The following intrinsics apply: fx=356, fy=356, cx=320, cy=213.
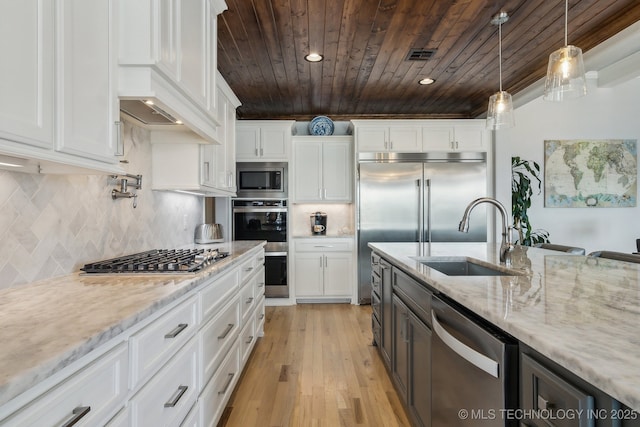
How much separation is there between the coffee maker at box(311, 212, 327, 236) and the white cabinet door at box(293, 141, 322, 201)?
27cm

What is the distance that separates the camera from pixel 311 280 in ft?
15.3

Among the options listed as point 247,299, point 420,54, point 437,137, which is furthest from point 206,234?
point 437,137

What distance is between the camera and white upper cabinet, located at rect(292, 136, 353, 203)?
186 inches

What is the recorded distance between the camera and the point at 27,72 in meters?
1.00

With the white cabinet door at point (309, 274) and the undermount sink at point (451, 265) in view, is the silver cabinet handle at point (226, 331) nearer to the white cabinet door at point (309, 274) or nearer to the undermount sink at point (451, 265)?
the undermount sink at point (451, 265)

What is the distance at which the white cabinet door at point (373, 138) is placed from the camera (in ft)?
15.1

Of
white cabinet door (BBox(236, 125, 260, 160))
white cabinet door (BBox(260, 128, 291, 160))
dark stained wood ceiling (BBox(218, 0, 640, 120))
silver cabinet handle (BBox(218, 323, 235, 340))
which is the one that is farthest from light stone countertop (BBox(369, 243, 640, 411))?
white cabinet door (BBox(236, 125, 260, 160))

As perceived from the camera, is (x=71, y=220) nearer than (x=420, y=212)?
Yes

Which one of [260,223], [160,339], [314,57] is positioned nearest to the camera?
[160,339]

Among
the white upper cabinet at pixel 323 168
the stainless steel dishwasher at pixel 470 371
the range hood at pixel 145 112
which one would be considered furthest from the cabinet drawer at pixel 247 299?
the white upper cabinet at pixel 323 168

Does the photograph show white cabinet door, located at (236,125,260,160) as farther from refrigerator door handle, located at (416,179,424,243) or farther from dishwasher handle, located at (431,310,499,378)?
dishwasher handle, located at (431,310,499,378)

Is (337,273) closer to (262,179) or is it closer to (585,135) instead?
(262,179)

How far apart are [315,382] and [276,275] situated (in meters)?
2.19

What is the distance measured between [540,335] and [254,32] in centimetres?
277
